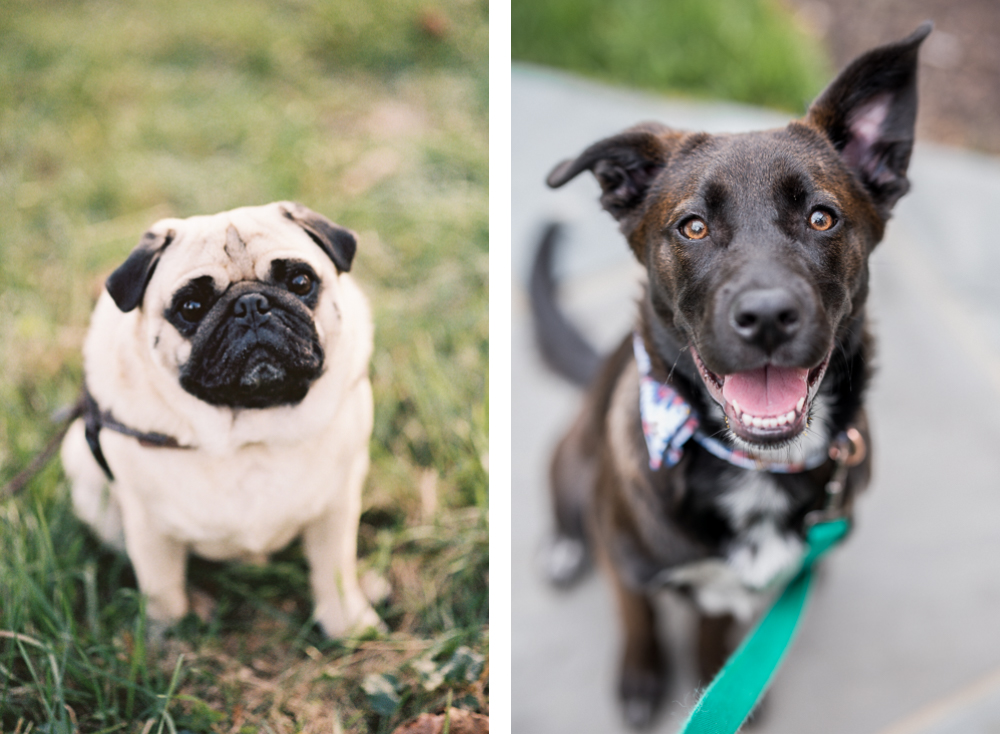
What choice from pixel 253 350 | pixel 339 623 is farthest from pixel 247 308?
pixel 339 623

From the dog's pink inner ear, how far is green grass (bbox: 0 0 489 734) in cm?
102

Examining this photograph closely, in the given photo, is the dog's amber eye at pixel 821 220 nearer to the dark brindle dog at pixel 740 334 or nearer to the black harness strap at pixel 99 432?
the dark brindle dog at pixel 740 334

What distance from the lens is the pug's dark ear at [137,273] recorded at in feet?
4.52

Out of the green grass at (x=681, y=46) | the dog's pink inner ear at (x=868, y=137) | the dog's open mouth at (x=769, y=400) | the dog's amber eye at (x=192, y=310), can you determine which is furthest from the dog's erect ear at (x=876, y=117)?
the green grass at (x=681, y=46)

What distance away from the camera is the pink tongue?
1.50m

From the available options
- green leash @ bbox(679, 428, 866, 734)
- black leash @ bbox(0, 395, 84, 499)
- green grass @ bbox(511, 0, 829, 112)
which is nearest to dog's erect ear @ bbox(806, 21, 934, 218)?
green leash @ bbox(679, 428, 866, 734)

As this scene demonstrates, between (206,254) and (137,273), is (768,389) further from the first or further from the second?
(137,273)

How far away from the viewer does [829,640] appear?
242 cm

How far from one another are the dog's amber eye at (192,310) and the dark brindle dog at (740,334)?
2.40 ft

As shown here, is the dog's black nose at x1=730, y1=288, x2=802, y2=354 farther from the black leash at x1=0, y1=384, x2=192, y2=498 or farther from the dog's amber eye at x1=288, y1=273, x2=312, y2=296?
the black leash at x1=0, y1=384, x2=192, y2=498

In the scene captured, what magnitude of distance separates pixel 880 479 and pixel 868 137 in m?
1.51

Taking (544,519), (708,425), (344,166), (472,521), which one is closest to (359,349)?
(472,521)

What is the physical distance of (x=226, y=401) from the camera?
1.43 metres

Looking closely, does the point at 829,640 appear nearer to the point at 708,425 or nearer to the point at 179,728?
the point at 708,425
